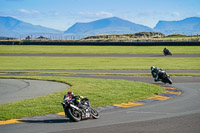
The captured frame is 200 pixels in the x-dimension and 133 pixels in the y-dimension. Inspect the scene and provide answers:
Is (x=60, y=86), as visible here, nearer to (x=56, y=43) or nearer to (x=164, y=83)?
(x=164, y=83)

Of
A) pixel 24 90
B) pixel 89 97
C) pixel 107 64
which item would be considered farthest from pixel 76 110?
pixel 107 64

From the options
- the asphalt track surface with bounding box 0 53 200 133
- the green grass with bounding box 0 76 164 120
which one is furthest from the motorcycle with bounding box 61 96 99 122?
the green grass with bounding box 0 76 164 120

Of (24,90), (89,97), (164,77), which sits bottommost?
(24,90)

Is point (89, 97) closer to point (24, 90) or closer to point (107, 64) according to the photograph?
point (24, 90)

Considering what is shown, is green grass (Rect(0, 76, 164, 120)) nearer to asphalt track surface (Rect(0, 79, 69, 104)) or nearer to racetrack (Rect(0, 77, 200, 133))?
racetrack (Rect(0, 77, 200, 133))

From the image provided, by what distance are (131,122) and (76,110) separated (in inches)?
78.3

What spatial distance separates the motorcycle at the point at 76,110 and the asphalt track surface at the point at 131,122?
19 centimetres

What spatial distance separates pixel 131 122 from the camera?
12.5m

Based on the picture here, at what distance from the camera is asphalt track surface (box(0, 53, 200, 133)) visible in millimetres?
11422

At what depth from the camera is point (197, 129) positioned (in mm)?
11305

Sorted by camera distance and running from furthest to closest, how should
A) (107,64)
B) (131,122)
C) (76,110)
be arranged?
(107,64) → (76,110) → (131,122)

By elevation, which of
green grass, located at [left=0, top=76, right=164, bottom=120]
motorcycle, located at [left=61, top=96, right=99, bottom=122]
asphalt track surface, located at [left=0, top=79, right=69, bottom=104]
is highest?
motorcycle, located at [left=61, top=96, right=99, bottom=122]

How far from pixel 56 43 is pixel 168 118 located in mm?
75308

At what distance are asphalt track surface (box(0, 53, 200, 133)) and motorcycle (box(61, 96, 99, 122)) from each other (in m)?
0.19
